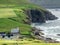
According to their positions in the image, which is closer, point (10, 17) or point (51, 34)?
point (51, 34)

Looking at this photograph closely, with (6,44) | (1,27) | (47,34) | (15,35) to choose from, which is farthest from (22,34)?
(6,44)

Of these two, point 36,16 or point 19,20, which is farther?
point 36,16

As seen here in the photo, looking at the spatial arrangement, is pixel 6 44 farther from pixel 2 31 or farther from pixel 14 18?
pixel 14 18

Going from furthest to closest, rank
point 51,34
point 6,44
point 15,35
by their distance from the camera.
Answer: point 51,34 → point 15,35 → point 6,44

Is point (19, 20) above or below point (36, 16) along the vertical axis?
above

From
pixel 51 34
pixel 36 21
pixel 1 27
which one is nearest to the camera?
pixel 1 27

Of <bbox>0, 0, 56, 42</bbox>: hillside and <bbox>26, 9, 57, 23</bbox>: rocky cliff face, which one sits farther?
<bbox>26, 9, 57, 23</bbox>: rocky cliff face

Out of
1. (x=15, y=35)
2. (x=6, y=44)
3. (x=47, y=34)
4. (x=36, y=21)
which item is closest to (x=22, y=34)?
(x=15, y=35)

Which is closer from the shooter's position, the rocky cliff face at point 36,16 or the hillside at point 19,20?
the hillside at point 19,20

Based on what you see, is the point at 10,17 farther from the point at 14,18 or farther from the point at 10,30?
the point at 10,30
